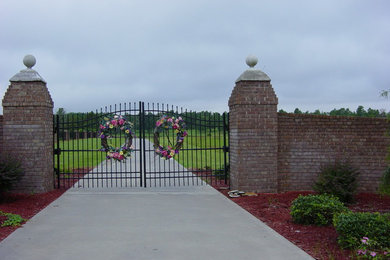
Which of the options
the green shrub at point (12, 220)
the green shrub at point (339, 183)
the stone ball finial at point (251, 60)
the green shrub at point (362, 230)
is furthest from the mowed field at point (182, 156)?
the green shrub at point (362, 230)

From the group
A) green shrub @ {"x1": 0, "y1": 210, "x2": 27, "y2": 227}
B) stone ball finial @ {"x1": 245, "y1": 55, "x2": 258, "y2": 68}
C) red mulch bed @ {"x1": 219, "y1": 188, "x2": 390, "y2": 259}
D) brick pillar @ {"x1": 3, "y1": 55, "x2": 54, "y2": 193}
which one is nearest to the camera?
red mulch bed @ {"x1": 219, "y1": 188, "x2": 390, "y2": 259}

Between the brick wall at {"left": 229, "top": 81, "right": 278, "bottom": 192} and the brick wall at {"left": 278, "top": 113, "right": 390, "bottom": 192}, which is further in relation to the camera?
the brick wall at {"left": 278, "top": 113, "right": 390, "bottom": 192}

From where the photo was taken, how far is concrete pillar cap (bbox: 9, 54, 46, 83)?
32.9 feet

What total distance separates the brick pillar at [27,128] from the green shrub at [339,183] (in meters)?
7.00

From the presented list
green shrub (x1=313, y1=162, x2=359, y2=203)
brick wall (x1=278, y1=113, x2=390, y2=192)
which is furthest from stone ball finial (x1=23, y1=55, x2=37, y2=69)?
green shrub (x1=313, y1=162, x2=359, y2=203)

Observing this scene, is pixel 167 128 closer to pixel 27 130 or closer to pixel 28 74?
pixel 27 130

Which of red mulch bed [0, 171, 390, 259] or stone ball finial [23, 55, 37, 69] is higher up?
stone ball finial [23, 55, 37, 69]

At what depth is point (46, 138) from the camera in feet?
33.4

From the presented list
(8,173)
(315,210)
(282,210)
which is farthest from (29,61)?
(315,210)

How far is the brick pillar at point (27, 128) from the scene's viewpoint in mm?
10000

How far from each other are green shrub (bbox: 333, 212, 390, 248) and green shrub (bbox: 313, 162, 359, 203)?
318 cm

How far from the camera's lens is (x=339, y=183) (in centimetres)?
876

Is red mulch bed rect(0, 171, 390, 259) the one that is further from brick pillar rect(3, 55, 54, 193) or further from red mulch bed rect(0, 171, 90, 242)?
brick pillar rect(3, 55, 54, 193)

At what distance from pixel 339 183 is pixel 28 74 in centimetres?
820
